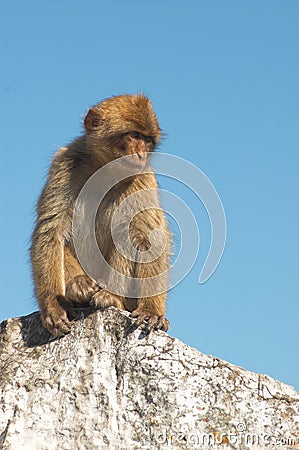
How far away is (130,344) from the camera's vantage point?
18.0ft

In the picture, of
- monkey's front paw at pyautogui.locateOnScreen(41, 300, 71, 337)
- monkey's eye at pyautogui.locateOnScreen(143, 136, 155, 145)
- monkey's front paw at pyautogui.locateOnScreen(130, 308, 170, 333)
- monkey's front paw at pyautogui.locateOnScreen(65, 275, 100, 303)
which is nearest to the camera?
monkey's front paw at pyautogui.locateOnScreen(130, 308, 170, 333)

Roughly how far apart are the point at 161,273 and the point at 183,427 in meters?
2.18

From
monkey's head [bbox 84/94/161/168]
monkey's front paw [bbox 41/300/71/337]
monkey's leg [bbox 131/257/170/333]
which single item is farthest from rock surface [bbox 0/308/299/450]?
monkey's head [bbox 84/94/161/168]

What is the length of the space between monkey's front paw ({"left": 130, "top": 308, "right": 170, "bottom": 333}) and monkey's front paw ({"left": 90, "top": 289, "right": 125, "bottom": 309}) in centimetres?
22

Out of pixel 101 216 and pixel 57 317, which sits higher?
pixel 101 216

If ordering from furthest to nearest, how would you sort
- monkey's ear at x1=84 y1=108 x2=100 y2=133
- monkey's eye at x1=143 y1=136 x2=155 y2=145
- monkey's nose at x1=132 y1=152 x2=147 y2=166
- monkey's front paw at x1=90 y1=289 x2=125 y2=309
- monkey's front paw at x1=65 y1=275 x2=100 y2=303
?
monkey's ear at x1=84 y1=108 x2=100 y2=133
monkey's eye at x1=143 y1=136 x2=155 y2=145
monkey's nose at x1=132 y1=152 x2=147 y2=166
monkey's front paw at x1=65 y1=275 x2=100 y2=303
monkey's front paw at x1=90 y1=289 x2=125 y2=309

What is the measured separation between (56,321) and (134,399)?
1.09 m

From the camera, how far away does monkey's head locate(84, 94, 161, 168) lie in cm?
735

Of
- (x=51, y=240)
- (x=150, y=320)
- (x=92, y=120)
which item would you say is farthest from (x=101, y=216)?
(x=150, y=320)

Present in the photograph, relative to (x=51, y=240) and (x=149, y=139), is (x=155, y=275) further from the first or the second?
(x=149, y=139)

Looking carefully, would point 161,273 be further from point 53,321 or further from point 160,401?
point 160,401

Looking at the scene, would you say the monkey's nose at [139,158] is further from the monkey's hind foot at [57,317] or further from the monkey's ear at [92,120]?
the monkey's hind foot at [57,317]

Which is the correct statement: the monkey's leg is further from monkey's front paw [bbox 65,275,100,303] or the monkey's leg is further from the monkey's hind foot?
the monkey's hind foot

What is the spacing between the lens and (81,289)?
22.2 feet
